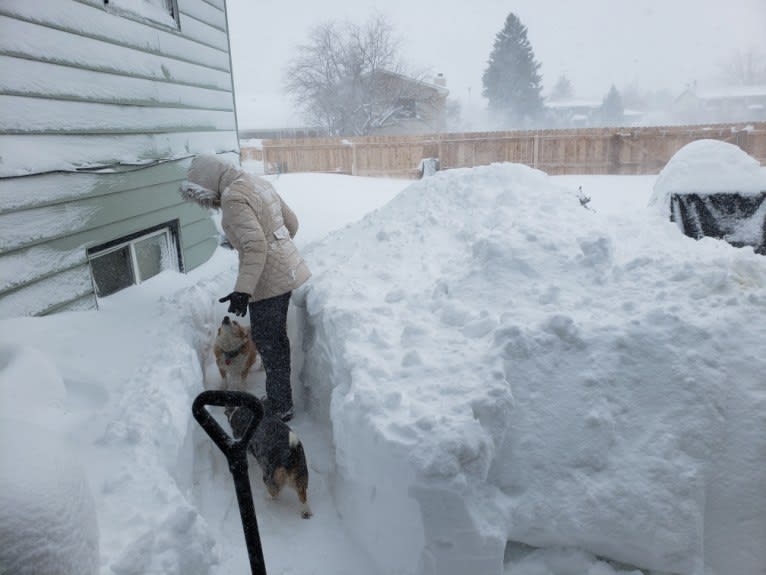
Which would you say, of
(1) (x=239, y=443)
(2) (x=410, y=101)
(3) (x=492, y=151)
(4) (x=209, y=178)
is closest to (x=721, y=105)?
(2) (x=410, y=101)

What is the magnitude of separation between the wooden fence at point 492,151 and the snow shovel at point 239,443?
651 inches

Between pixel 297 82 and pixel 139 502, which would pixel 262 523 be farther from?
pixel 297 82

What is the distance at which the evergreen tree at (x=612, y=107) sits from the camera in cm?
4638

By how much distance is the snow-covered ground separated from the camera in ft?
6.56

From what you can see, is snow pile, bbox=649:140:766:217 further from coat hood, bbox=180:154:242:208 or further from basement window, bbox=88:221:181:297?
basement window, bbox=88:221:181:297

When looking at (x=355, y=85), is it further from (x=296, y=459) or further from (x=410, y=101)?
(x=296, y=459)

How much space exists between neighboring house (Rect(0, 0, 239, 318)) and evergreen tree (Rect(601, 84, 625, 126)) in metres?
48.6

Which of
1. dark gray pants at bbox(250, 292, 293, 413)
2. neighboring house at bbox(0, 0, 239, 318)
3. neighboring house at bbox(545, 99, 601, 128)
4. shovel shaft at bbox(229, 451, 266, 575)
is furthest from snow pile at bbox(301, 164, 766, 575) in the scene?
neighboring house at bbox(545, 99, 601, 128)

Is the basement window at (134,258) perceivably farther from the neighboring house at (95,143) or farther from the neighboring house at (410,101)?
the neighboring house at (410,101)

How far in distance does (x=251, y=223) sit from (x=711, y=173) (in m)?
5.94

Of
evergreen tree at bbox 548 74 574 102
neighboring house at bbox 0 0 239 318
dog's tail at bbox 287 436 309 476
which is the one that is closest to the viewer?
dog's tail at bbox 287 436 309 476

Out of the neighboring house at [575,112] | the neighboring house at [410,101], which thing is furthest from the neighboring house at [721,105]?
the neighboring house at [410,101]

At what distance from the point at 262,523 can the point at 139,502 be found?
3.59ft

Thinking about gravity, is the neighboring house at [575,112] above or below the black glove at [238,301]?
above
